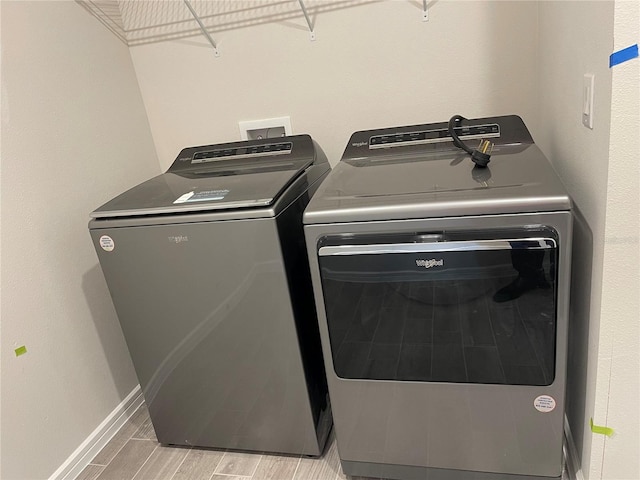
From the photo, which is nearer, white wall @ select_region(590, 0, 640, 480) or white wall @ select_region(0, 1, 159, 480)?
white wall @ select_region(590, 0, 640, 480)

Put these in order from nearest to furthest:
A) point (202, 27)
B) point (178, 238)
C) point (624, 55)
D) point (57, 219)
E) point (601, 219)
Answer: point (624, 55) → point (601, 219) → point (178, 238) → point (57, 219) → point (202, 27)

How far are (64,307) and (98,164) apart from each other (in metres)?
0.52

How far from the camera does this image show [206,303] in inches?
56.4

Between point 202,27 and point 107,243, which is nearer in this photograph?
point 107,243

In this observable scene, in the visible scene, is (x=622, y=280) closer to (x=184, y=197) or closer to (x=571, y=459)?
(x=571, y=459)

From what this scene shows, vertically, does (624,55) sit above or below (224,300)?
above

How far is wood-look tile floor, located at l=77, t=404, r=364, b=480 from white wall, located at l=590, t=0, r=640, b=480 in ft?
2.54

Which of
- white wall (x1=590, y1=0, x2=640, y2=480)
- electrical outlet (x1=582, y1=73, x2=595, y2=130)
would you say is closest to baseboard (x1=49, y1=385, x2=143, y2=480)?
white wall (x1=590, y1=0, x2=640, y2=480)

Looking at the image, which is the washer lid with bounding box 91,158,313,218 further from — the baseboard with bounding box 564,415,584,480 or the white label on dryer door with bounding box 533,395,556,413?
the baseboard with bounding box 564,415,584,480

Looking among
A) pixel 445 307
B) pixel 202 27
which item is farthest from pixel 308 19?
pixel 445 307

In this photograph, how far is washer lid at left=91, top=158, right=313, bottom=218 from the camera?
4.33 ft

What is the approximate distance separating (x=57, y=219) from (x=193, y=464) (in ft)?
3.05

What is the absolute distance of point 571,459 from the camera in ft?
4.54

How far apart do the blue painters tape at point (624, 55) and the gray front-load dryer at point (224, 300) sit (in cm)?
80
